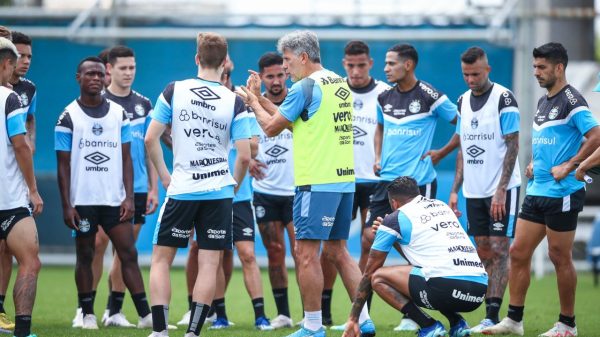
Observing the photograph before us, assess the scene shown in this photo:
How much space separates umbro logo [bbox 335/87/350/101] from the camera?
28.8 ft

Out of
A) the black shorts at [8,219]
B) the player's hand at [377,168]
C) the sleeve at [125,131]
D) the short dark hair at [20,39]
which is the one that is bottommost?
the black shorts at [8,219]

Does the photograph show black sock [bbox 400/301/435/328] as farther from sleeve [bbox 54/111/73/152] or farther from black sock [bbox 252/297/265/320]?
sleeve [bbox 54/111/73/152]

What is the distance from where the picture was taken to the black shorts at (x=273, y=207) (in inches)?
435

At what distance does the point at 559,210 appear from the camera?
30.8ft

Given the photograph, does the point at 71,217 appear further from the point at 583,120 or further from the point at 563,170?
the point at 583,120

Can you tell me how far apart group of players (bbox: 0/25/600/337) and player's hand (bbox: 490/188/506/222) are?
0.04ft

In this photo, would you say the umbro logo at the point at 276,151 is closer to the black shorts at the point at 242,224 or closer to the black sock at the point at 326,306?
the black shorts at the point at 242,224

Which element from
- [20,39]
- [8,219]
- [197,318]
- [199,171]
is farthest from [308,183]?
[20,39]

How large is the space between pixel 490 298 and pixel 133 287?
3585 millimetres

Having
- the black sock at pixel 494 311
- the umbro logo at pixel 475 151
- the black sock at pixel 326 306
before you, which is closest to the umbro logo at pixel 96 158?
the black sock at pixel 326 306

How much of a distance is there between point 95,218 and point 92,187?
0.32 meters

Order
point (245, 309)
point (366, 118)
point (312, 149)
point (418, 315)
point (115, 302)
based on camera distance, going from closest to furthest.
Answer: point (418, 315)
point (312, 149)
point (115, 302)
point (366, 118)
point (245, 309)

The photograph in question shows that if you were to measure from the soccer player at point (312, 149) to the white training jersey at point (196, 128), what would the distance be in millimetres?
365

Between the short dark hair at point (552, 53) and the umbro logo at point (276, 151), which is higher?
the short dark hair at point (552, 53)
